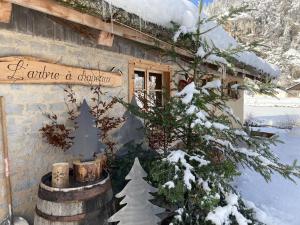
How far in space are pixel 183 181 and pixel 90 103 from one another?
1.68 meters

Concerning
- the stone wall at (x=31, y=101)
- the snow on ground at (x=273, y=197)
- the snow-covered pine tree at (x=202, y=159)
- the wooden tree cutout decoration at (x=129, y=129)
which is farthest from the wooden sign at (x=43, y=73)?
the snow on ground at (x=273, y=197)

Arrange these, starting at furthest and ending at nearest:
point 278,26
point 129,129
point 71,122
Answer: point 278,26, point 129,129, point 71,122

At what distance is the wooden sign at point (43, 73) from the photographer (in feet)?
8.23

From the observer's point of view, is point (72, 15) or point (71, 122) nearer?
point (72, 15)

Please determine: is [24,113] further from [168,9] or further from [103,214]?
[168,9]

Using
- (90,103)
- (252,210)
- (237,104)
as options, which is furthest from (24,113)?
(237,104)

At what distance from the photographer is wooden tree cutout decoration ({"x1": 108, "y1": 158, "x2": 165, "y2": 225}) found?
96.1 inches

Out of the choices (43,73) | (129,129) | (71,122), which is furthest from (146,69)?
(43,73)

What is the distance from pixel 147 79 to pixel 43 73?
2262mm

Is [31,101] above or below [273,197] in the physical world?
above

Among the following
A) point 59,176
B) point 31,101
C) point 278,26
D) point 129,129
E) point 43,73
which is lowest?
point 59,176

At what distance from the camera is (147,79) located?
15.9 ft

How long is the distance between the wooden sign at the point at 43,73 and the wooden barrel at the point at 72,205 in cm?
102

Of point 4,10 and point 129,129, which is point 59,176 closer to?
point 4,10
